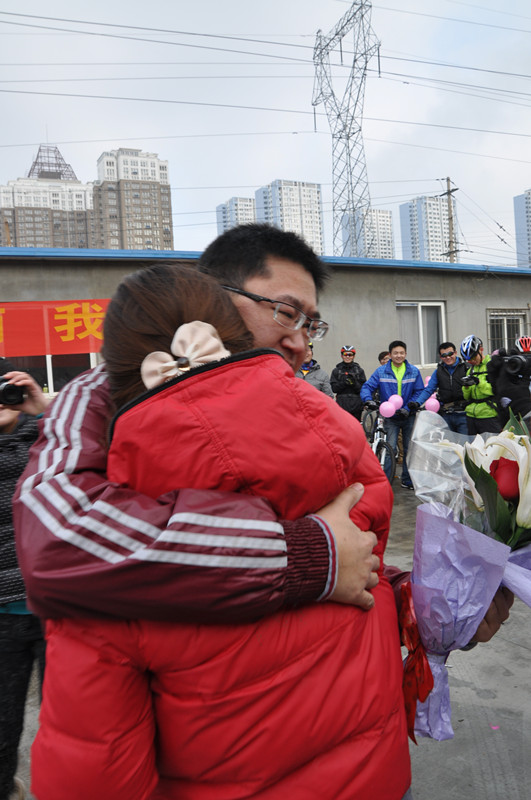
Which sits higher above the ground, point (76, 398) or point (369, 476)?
point (76, 398)

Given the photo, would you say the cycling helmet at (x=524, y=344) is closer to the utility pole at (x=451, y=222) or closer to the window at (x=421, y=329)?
the window at (x=421, y=329)

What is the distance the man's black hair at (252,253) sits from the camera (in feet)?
4.78

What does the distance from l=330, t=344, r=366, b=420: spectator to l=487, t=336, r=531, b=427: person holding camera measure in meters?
2.59

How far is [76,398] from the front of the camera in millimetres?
968

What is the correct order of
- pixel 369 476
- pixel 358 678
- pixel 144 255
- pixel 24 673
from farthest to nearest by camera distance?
pixel 144 255 < pixel 24 673 < pixel 369 476 < pixel 358 678

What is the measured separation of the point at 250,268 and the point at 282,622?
0.90m

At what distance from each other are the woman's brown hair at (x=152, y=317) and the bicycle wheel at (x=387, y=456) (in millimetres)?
6553

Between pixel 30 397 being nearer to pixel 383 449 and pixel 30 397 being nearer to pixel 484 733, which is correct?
pixel 484 733

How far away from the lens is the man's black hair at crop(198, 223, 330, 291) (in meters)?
1.46

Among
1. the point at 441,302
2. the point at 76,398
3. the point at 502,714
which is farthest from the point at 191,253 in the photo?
the point at 76,398

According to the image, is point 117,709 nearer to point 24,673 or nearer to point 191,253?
point 24,673

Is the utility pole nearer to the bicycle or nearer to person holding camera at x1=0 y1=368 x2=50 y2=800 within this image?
the bicycle

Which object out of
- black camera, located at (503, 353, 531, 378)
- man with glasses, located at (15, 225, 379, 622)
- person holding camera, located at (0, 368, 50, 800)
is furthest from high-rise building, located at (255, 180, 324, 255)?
man with glasses, located at (15, 225, 379, 622)

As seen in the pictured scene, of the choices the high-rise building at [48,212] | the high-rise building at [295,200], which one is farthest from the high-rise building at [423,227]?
the high-rise building at [48,212]
